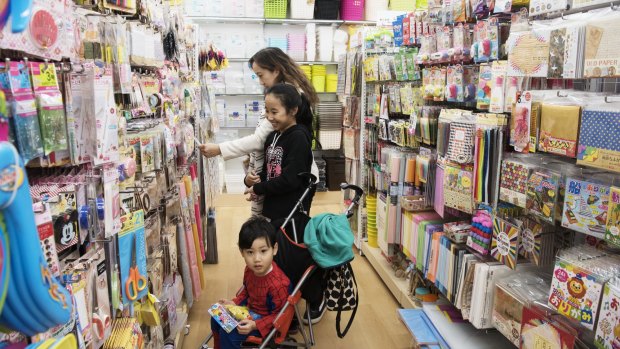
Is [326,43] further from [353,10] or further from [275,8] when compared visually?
[275,8]

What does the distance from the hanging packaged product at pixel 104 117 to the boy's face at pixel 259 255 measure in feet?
3.39

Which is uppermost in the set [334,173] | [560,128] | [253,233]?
[560,128]

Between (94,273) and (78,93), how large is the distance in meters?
0.44

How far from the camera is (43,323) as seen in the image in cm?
76

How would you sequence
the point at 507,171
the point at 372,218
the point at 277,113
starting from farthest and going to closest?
1. the point at 372,218
2. the point at 277,113
3. the point at 507,171

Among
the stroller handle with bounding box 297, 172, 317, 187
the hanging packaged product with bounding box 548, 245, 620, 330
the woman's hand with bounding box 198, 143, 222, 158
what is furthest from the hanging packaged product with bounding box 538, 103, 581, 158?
the woman's hand with bounding box 198, 143, 222, 158

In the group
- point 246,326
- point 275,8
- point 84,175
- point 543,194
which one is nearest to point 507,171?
point 543,194

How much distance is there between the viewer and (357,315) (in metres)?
3.11

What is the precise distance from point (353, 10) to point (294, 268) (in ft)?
15.8

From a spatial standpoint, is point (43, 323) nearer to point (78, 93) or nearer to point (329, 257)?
point (78, 93)

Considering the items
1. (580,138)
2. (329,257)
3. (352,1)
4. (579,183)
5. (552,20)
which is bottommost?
(329,257)

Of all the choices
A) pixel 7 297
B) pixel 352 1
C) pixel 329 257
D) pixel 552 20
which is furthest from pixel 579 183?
pixel 352 1

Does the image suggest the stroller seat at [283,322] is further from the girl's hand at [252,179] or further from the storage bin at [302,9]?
the storage bin at [302,9]

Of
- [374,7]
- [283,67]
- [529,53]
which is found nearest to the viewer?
[529,53]
